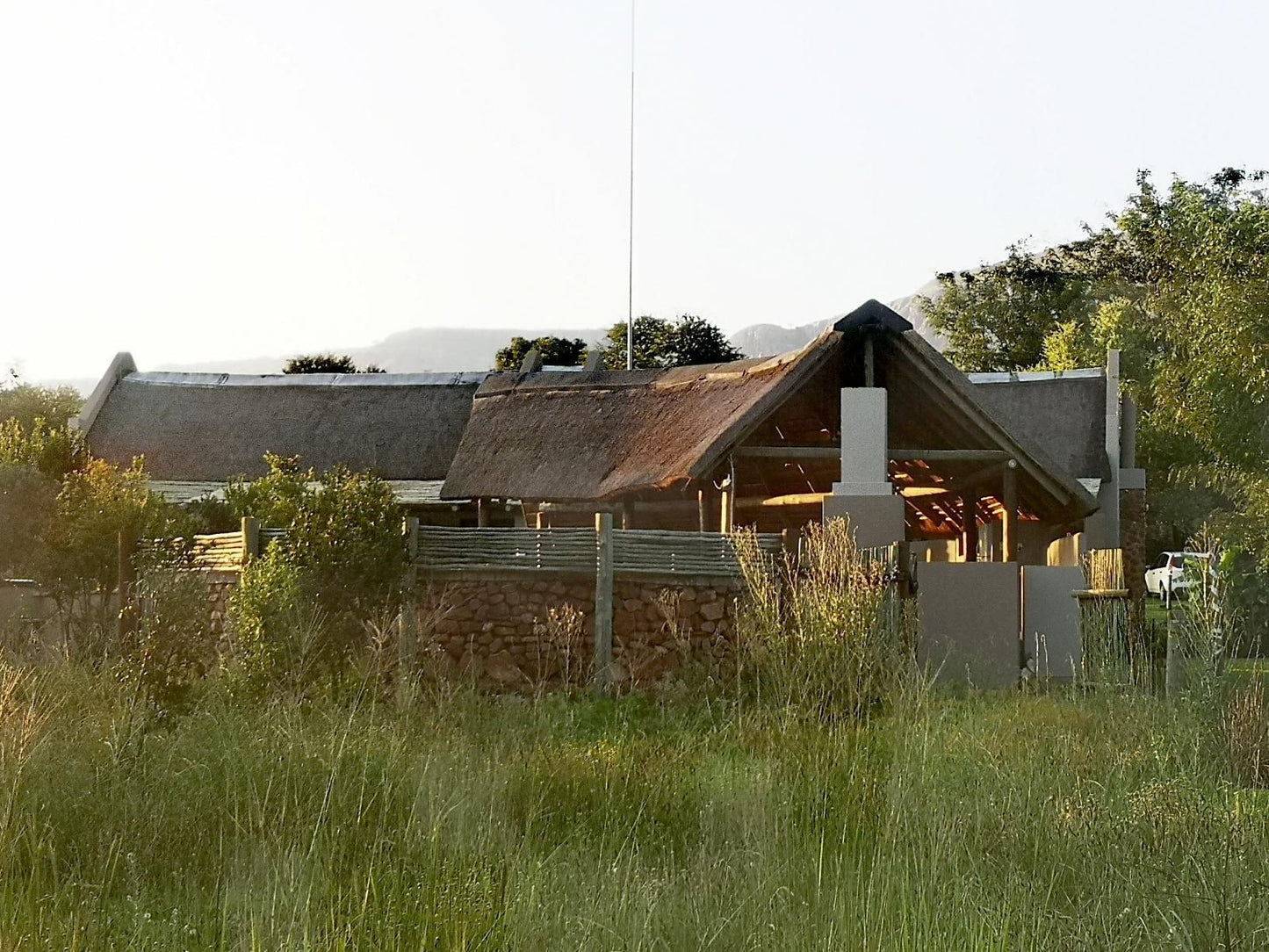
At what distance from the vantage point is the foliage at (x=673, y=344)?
4262 cm

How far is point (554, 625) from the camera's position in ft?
42.2

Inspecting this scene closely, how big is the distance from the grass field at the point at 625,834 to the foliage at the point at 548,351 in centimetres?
3445

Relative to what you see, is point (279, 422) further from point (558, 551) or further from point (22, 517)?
point (558, 551)

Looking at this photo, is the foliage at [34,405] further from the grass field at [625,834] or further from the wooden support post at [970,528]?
the grass field at [625,834]

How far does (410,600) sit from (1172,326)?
1990 cm

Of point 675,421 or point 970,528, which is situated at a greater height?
point 675,421

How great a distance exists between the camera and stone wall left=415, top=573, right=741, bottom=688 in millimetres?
12836

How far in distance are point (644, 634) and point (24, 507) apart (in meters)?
6.90

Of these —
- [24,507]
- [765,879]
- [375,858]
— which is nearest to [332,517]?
[24,507]

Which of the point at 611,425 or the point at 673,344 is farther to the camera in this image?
the point at 673,344

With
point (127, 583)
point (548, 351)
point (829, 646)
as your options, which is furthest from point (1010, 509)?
point (548, 351)

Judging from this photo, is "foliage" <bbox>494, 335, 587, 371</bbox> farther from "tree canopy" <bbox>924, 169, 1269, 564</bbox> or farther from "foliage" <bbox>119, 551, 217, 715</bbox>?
"foliage" <bbox>119, 551, 217, 715</bbox>

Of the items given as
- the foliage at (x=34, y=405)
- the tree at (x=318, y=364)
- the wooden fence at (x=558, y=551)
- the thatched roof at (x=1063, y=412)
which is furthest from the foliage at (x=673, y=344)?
the wooden fence at (x=558, y=551)

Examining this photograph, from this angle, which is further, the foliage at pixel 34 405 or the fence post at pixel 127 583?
the foliage at pixel 34 405
